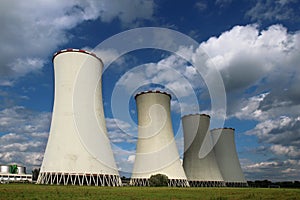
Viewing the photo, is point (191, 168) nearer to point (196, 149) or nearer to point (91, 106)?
point (196, 149)

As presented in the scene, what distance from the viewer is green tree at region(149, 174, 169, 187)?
31.2m

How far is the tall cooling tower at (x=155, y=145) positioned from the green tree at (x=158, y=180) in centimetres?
77

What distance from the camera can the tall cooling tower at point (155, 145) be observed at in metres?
32.1

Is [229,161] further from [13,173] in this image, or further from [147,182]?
[13,173]

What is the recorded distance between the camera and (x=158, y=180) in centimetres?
3128

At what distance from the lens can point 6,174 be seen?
2274 inches

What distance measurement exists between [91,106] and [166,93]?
1171 centimetres

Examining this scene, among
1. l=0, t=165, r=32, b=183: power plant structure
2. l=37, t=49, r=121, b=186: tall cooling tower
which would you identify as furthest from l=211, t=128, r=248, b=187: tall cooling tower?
l=0, t=165, r=32, b=183: power plant structure

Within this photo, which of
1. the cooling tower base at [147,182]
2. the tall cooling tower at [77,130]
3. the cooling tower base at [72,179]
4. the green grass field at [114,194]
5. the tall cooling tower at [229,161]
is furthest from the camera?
the tall cooling tower at [229,161]

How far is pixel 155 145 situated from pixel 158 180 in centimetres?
342

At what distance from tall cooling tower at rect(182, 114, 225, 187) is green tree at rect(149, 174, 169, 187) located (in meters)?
8.88

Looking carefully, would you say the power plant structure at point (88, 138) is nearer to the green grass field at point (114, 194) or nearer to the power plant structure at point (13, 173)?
the green grass field at point (114, 194)

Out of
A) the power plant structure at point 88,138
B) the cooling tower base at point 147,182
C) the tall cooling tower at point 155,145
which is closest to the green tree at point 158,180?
the power plant structure at point 88,138

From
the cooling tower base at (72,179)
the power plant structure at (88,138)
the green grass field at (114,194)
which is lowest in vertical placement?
the green grass field at (114,194)
